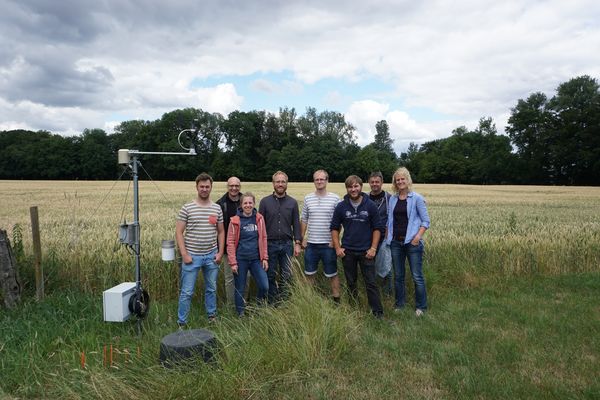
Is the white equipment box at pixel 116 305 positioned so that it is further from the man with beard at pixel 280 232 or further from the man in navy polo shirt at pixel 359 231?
the man in navy polo shirt at pixel 359 231

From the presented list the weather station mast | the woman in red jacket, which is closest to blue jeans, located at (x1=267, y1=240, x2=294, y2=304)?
the woman in red jacket

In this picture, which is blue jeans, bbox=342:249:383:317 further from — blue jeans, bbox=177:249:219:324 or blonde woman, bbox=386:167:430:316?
blue jeans, bbox=177:249:219:324

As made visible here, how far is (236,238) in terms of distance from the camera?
5.51m

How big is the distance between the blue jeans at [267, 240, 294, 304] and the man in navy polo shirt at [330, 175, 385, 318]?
2.35 feet

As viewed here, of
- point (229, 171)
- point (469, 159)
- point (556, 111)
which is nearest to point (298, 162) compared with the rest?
point (229, 171)

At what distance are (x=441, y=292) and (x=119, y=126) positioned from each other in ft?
328

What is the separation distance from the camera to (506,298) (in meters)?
6.59

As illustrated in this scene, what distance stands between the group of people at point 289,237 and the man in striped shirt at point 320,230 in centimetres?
1

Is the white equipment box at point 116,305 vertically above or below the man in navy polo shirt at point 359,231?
below

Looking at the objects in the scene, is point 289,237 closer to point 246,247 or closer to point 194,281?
point 246,247

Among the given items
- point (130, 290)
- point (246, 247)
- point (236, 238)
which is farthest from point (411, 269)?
point (130, 290)

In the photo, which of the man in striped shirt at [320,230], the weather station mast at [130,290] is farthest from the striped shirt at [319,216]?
the weather station mast at [130,290]

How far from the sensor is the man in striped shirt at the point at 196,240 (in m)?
5.35

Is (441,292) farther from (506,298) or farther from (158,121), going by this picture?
(158,121)
